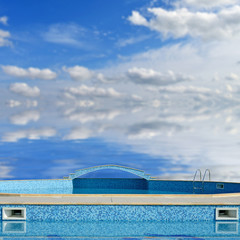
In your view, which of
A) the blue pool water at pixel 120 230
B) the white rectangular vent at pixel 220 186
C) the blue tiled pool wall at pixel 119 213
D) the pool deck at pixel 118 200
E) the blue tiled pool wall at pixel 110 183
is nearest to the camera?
the blue pool water at pixel 120 230

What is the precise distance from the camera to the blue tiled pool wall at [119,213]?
9.84 m

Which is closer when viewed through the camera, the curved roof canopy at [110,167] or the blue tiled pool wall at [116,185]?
the blue tiled pool wall at [116,185]

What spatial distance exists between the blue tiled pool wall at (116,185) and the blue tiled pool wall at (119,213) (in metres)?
5.91

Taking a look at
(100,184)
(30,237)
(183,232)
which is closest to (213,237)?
(183,232)

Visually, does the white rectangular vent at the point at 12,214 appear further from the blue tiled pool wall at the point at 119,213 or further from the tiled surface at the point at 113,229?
the tiled surface at the point at 113,229

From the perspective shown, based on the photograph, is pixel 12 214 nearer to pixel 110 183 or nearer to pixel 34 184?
pixel 34 184

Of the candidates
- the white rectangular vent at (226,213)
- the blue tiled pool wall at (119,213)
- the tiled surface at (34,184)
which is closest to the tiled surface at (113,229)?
the blue tiled pool wall at (119,213)

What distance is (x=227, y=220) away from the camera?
394 inches

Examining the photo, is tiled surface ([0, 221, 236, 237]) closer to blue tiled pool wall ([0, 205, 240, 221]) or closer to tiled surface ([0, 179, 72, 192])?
blue tiled pool wall ([0, 205, 240, 221])

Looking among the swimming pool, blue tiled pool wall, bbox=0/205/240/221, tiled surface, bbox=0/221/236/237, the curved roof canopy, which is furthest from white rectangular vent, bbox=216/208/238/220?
the curved roof canopy

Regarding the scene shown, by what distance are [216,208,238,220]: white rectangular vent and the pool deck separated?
205 millimetres

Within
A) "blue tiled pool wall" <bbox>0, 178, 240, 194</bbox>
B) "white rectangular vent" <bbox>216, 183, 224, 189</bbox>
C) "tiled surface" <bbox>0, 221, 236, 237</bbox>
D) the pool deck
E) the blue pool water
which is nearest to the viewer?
the blue pool water

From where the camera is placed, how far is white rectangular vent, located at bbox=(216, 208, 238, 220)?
10.0m

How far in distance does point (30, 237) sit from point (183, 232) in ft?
12.7
